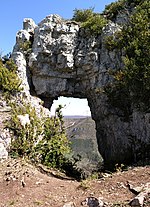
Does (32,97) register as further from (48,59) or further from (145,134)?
(145,134)

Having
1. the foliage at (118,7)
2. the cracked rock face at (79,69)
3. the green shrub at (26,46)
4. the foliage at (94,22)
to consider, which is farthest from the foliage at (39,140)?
the foliage at (118,7)

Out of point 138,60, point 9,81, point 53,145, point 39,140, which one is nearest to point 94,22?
point 9,81

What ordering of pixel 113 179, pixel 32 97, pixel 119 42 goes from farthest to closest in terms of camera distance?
pixel 32 97 < pixel 119 42 < pixel 113 179

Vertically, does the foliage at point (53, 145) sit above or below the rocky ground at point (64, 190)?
above

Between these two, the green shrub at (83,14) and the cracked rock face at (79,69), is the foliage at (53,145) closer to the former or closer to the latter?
the cracked rock face at (79,69)

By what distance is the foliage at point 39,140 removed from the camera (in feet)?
40.2

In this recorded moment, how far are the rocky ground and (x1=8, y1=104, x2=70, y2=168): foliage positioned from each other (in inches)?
93.9

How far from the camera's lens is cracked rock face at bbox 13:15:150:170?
1919cm

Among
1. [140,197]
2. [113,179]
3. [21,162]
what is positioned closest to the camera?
[140,197]

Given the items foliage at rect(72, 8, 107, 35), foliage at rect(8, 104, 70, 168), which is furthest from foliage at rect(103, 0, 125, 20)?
foliage at rect(8, 104, 70, 168)

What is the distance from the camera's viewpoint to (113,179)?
348 inches

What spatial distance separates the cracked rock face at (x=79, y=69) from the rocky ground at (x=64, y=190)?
981 cm

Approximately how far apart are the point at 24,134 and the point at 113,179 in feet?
16.4

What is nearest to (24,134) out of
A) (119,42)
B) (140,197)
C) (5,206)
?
(5,206)
